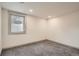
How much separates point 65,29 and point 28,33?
6.60 feet

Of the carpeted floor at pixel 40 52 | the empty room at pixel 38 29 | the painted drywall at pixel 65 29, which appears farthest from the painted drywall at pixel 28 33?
the painted drywall at pixel 65 29

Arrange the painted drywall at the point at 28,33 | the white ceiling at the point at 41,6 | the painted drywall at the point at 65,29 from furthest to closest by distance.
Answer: the painted drywall at the point at 65,29 < the painted drywall at the point at 28,33 < the white ceiling at the point at 41,6

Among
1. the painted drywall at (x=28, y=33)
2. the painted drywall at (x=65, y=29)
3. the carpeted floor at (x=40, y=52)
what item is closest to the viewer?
the carpeted floor at (x=40, y=52)

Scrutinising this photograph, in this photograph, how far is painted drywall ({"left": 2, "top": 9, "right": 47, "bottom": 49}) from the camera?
117 inches

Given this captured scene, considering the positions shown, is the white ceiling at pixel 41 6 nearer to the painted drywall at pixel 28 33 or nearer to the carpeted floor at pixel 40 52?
the painted drywall at pixel 28 33

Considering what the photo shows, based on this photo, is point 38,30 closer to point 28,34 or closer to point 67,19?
point 28,34

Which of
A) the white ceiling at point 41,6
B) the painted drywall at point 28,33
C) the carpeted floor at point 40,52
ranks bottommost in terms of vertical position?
the carpeted floor at point 40,52

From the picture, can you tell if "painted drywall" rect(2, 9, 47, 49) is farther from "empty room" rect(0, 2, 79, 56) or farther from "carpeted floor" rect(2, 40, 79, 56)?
"carpeted floor" rect(2, 40, 79, 56)

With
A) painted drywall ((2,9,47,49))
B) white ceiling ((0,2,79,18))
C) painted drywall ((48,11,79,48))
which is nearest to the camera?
white ceiling ((0,2,79,18))

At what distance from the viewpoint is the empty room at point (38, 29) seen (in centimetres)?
277

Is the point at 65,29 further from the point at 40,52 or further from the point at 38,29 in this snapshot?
the point at 40,52

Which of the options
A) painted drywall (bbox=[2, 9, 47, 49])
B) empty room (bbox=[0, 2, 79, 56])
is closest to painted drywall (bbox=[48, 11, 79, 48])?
empty room (bbox=[0, 2, 79, 56])

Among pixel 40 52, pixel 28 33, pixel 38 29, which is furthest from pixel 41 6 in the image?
pixel 38 29

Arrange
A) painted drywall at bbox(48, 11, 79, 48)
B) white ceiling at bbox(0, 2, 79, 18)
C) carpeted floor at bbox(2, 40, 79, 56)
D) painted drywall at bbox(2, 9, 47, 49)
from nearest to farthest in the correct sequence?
white ceiling at bbox(0, 2, 79, 18)
carpeted floor at bbox(2, 40, 79, 56)
painted drywall at bbox(2, 9, 47, 49)
painted drywall at bbox(48, 11, 79, 48)
